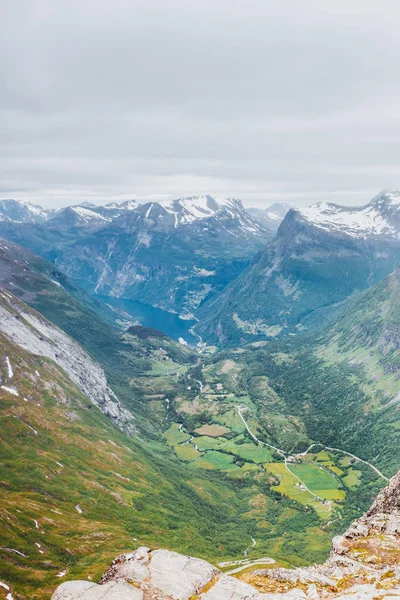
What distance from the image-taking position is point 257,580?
50906 mm

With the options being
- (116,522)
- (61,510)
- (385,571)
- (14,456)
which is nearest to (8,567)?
(61,510)

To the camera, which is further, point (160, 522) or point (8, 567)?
point (160, 522)

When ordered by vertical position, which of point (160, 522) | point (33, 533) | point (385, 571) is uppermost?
point (385, 571)

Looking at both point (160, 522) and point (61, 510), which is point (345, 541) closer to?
point (61, 510)

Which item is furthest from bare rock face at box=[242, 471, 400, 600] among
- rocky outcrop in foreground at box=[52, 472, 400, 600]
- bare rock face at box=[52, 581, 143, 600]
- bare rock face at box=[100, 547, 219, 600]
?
bare rock face at box=[52, 581, 143, 600]

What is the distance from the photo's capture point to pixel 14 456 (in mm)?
186250

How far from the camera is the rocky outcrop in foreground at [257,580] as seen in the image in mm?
44062

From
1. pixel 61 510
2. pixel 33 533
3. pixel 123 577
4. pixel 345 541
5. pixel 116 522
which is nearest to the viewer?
pixel 123 577

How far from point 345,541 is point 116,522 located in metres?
138

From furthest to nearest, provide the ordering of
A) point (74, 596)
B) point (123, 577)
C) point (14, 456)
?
point (14, 456), point (123, 577), point (74, 596)

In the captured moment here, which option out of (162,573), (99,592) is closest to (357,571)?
(162,573)

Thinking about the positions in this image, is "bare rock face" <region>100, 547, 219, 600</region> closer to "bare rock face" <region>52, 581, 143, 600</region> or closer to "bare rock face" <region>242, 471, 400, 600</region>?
"bare rock face" <region>52, 581, 143, 600</region>

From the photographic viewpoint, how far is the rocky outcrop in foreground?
4406 centimetres

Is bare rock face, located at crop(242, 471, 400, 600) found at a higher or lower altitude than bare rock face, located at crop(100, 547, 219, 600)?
higher
